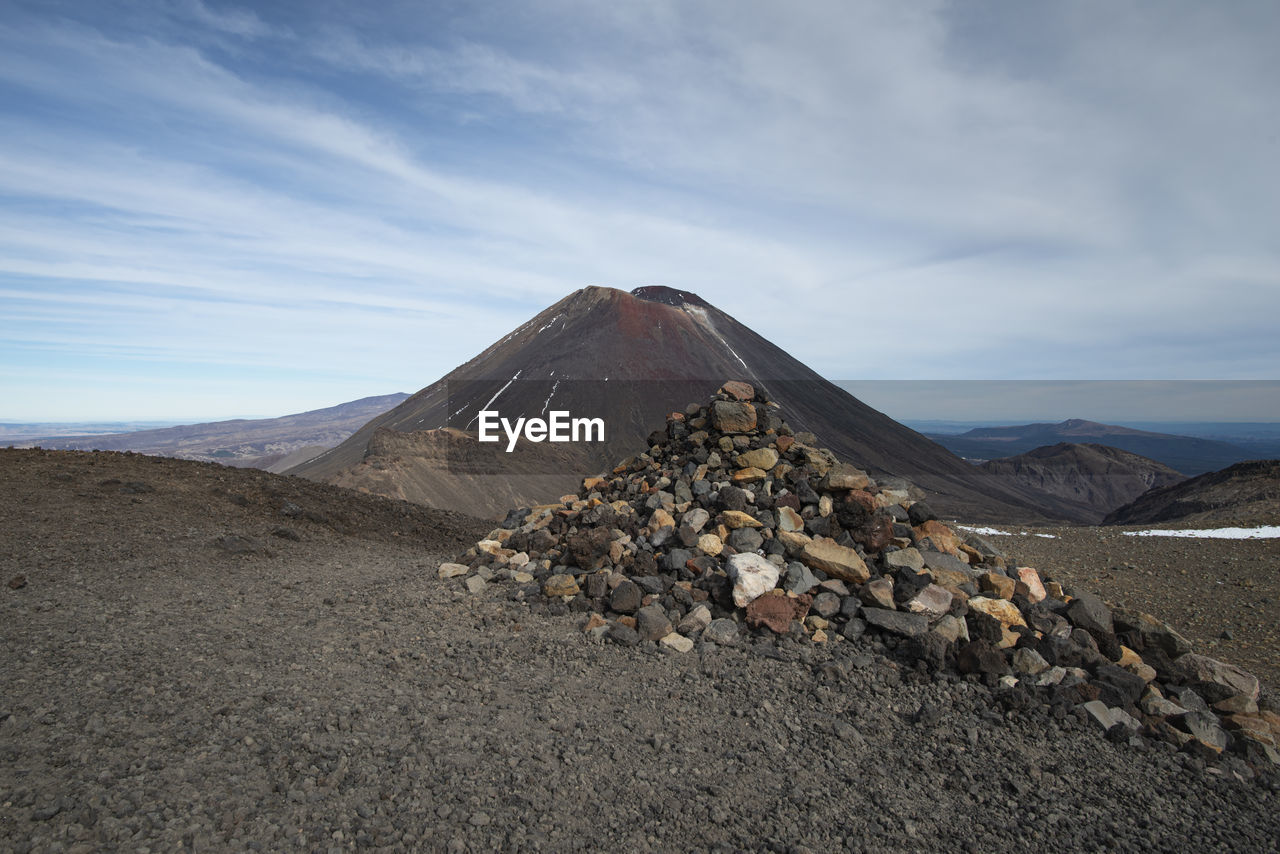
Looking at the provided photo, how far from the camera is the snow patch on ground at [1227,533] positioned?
1364cm

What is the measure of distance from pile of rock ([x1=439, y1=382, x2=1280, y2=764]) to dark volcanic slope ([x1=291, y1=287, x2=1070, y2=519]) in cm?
3366

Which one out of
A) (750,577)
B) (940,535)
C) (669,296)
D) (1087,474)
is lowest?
(1087,474)

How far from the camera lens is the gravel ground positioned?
12.2ft

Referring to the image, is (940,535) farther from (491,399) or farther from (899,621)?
(491,399)

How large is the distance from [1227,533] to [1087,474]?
273 feet

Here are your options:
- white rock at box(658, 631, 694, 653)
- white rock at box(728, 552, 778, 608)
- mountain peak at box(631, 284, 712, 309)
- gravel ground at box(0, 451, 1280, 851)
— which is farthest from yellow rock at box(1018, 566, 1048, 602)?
mountain peak at box(631, 284, 712, 309)

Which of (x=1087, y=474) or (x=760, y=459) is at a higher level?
(x=760, y=459)

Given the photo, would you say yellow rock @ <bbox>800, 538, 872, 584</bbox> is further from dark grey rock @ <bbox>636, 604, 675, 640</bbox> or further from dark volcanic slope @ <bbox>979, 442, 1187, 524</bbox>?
dark volcanic slope @ <bbox>979, 442, 1187, 524</bbox>

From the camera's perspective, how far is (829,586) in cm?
720

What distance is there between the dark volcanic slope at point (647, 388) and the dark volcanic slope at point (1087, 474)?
45.3ft

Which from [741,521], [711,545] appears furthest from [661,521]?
[741,521]

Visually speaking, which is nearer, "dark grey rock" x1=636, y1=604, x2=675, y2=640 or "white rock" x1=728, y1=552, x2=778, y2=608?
"dark grey rock" x1=636, y1=604, x2=675, y2=640

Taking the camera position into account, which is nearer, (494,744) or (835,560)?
(494,744)

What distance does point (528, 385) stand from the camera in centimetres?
5909
